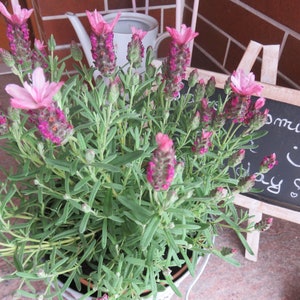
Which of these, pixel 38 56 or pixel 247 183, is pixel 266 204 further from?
pixel 38 56

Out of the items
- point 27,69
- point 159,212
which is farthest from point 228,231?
point 27,69

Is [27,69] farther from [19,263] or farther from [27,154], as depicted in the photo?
[19,263]

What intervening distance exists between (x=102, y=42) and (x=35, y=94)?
0.14 metres

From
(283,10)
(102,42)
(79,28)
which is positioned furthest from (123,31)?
(102,42)

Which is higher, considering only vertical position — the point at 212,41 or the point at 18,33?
the point at 18,33

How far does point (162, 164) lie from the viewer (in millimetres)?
291

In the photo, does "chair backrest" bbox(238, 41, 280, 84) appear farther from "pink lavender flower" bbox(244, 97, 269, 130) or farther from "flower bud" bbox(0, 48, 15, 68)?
"flower bud" bbox(0, 48, 15, 68)

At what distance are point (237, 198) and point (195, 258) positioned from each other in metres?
0.17

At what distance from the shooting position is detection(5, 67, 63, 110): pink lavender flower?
11.5 inches

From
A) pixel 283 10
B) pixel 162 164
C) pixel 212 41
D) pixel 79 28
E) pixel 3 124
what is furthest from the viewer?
pixel 212 41

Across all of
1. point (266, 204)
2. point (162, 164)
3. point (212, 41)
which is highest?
point (162, 164)

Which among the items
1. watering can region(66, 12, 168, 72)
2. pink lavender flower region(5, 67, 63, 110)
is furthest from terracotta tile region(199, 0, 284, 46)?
pink lavender flower region(5, 67, 63, 110)

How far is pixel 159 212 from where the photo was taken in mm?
368

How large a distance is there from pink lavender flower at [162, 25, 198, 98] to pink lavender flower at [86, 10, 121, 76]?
0.23 ft
